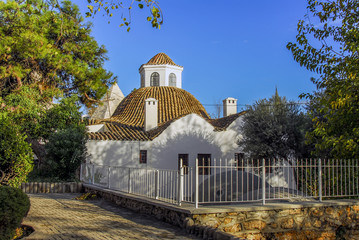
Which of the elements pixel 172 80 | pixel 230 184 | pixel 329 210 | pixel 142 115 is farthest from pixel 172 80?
pixel 329 210

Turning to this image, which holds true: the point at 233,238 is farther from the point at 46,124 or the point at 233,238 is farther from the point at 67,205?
the point at 46,124

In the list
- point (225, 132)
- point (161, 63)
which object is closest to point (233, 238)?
point (225, 132)

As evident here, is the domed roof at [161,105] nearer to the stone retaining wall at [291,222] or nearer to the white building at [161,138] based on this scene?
the white building at [161,138]

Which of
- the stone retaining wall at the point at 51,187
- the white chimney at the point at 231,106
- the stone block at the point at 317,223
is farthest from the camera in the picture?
the white chimney at the point at 231,106

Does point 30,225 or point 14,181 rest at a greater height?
point 14,181

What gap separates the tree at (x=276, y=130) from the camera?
18.1 metres

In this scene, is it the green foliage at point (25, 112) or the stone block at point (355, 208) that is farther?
the green foliage at point (25, 112)

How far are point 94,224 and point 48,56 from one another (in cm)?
1775

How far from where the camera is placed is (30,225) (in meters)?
8.44

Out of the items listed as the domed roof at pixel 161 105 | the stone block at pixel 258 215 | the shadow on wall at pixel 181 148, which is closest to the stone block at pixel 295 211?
the stone block at pixel 258 215

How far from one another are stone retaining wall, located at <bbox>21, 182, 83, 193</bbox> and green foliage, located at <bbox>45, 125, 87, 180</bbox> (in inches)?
59.5

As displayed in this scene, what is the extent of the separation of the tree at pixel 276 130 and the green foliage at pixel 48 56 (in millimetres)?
11263

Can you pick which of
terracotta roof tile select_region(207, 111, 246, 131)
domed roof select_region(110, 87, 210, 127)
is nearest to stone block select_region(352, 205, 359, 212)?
terracotta roof tile select_region(207, 111, 246, 131)

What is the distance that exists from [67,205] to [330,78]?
392 inches
